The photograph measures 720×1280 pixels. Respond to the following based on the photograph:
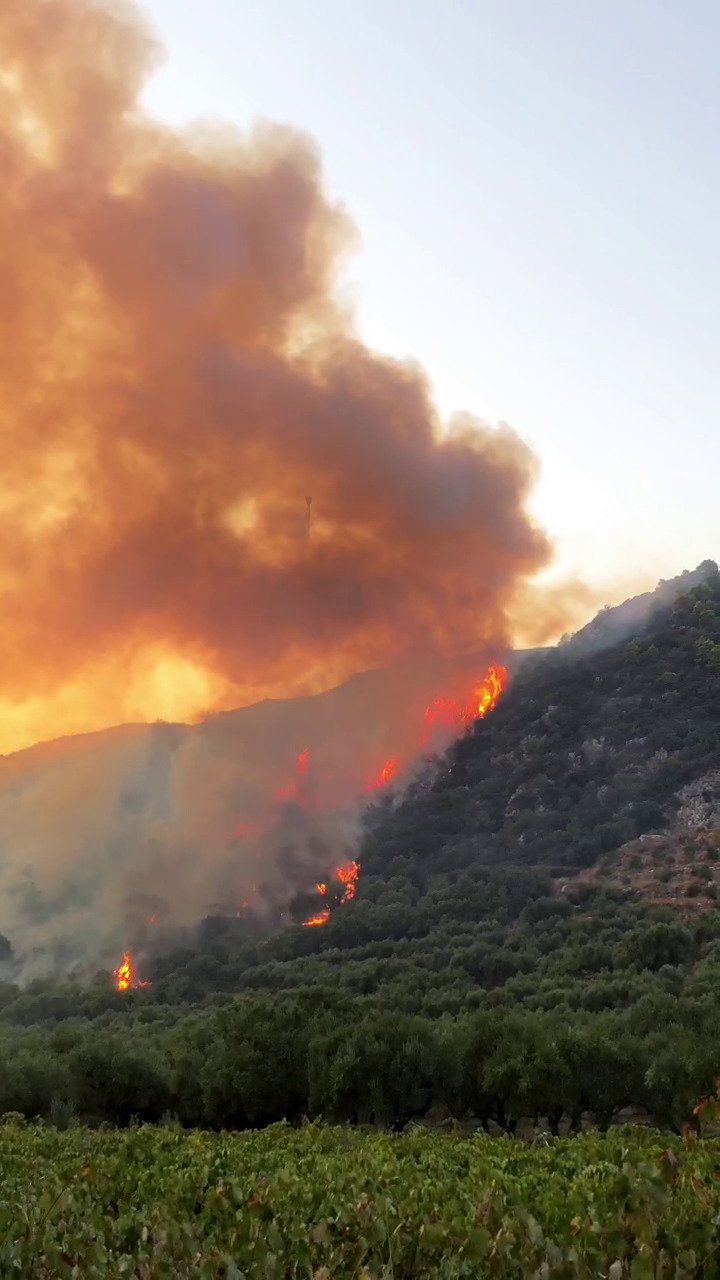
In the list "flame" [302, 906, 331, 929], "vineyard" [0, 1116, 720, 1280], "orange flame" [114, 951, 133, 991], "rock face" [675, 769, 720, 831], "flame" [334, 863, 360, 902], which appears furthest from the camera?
"flame" [334, 863, 360, 902]

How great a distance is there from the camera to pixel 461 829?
196 meters

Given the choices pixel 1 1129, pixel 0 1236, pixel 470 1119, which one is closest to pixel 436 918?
pixel 470 1119

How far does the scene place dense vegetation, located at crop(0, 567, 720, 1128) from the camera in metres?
61.1

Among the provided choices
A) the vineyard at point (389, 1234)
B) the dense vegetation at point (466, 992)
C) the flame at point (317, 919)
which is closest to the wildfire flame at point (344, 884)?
the flame at point (317, 919)

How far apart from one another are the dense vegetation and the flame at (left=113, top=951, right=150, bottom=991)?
286 centimetres

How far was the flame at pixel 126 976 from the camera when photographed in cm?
14825

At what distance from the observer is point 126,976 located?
15575 centimetres

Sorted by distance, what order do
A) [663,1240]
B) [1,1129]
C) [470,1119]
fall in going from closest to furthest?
[663,1240], [1,1129], [470,1119]

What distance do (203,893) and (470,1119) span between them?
431 feet

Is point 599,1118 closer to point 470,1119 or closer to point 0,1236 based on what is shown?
point 470,1119

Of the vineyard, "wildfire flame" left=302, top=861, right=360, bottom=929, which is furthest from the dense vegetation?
the vineyard

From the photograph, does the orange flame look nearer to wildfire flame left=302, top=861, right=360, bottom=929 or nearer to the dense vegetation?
the dense vegetation

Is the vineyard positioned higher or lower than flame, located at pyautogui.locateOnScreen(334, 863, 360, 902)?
higher

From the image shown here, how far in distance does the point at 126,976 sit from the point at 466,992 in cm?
7786
